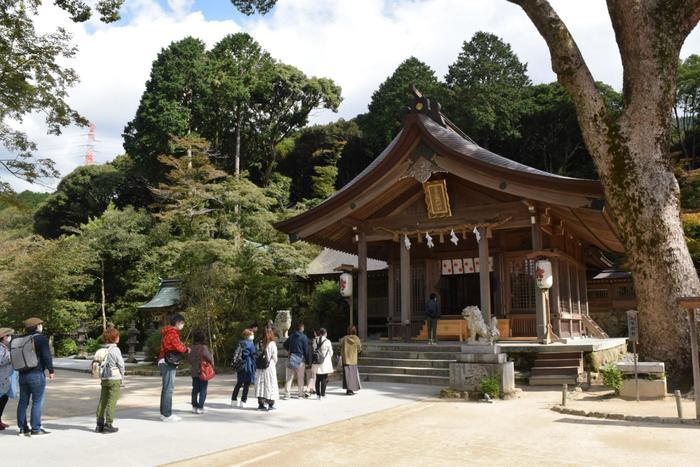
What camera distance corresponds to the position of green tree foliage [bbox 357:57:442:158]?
4153 centimetres

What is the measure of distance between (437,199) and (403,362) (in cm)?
471

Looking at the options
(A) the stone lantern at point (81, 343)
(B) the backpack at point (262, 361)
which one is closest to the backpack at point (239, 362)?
(B) the backpack at point (262, 361)

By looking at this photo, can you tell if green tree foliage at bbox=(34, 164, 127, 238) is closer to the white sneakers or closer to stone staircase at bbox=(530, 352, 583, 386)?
stone staircase at bbox=(530, 352, 583, 386)

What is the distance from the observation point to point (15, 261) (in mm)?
26625

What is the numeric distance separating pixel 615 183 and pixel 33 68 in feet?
47.7

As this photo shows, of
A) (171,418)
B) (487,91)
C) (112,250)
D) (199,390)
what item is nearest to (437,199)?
(199,390)

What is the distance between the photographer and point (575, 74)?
36.8 ft

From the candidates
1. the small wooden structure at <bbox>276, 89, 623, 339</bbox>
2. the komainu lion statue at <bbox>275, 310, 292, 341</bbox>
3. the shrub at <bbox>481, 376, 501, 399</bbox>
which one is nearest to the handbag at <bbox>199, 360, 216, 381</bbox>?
the shrub at <bbox>481, 376, 501, 399</bbox>

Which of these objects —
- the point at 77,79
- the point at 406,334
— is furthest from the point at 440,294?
the point at 77,79

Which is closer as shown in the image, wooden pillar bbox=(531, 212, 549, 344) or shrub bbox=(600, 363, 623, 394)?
shrub bbox=(600, 363, 623, 394)

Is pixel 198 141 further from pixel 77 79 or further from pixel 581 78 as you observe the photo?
pixel 581 78

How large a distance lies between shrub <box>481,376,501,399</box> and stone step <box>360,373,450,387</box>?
1.99 metres

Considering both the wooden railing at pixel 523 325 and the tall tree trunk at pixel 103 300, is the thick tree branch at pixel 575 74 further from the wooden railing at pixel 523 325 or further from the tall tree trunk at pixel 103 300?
the tall tree trunk at pixel 103 300

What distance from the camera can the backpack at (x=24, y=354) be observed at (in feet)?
23.3
